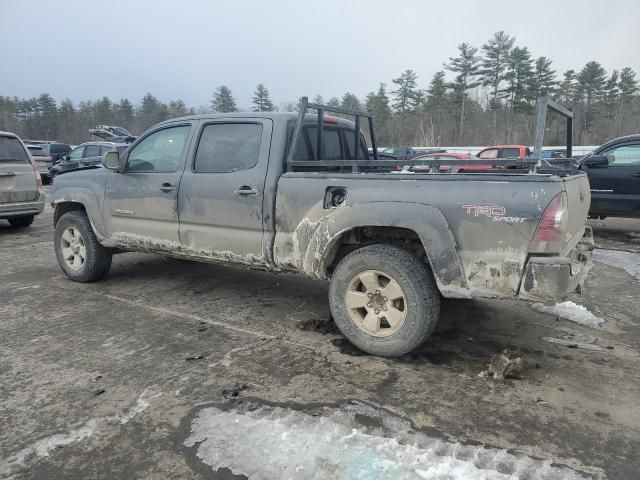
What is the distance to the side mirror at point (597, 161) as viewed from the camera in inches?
315

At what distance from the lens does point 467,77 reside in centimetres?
4816

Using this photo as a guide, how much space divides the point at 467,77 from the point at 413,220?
164 feet

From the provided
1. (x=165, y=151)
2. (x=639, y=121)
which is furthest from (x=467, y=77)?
(x=165, y=151)

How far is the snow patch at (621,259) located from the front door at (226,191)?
189 inches

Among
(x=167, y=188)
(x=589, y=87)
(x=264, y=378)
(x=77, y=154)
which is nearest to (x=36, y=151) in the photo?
(x=77, y=154)

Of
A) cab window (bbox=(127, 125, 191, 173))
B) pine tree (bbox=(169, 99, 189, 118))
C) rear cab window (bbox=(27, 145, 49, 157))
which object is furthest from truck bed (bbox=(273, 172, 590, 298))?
pine tree (bbox=(169, 99, 189, 118))

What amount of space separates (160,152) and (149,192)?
0.43m

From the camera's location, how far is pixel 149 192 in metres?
4.73

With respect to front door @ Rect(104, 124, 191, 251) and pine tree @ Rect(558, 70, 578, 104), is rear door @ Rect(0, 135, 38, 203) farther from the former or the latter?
pine tree @ Rect(558, 70, 578, 104)

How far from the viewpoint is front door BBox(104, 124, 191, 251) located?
461cm

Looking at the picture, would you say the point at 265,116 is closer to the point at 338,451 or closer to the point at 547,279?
the point at 547,279

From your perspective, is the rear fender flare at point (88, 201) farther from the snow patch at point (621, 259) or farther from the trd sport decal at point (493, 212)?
the snow patch at point (621, 259)

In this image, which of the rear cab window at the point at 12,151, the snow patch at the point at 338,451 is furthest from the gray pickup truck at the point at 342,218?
the rear cab window at the point at 12,151

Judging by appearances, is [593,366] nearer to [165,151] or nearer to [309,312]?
[309,312]
